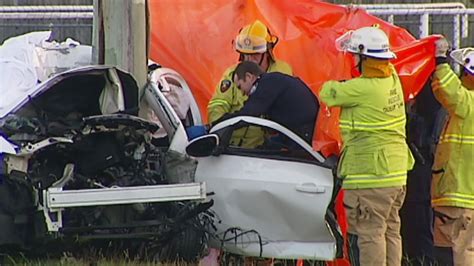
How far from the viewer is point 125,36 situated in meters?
8.35

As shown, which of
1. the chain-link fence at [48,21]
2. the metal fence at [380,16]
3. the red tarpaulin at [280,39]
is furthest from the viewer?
the chain-link fence at [48,21]

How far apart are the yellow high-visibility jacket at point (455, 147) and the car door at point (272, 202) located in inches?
38.6

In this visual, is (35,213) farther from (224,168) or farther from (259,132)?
(259,132)

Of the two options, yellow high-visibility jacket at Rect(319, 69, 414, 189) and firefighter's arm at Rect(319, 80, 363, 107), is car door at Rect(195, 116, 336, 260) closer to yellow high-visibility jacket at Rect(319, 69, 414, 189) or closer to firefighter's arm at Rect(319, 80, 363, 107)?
yellow high-visibility jacket at Rect(319, 69, 414, 189)

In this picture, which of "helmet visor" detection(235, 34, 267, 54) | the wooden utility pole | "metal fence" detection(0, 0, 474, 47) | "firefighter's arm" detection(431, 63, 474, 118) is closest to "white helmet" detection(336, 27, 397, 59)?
"firefighter's arm" detection(431, 63, 474, 118)

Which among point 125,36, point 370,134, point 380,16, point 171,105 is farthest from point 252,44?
point 380,16

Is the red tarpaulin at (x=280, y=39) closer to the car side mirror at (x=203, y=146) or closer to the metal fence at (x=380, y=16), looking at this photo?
the car side mirror at (x=203, y=146)

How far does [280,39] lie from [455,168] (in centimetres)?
262

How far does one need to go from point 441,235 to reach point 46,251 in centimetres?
292

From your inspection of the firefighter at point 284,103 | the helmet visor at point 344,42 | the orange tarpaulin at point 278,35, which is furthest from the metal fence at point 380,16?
the firefighter at point 284,103

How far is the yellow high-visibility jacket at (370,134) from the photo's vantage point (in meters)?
7.27

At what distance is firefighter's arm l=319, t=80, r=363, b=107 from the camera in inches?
288

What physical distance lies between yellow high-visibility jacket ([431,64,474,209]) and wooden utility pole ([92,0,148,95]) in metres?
2.34

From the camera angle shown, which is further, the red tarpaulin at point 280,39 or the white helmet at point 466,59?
the red tarpaulin at point 280,39
